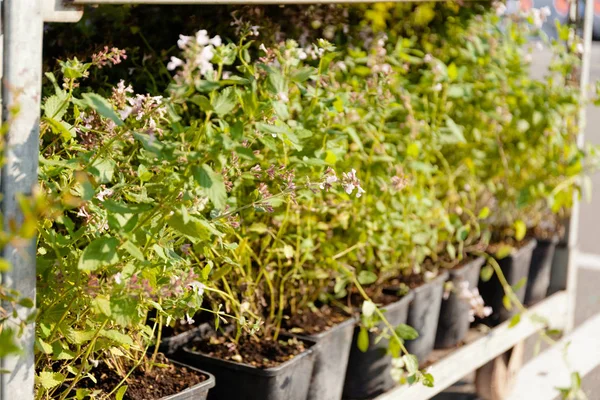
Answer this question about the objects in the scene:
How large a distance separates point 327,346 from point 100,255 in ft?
2.73

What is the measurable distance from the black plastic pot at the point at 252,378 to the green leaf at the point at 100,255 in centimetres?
57

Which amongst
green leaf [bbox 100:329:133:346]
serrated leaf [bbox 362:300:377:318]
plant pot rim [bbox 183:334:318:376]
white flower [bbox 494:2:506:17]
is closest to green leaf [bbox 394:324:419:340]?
serrated leaf [bbox 362:300:377:318]

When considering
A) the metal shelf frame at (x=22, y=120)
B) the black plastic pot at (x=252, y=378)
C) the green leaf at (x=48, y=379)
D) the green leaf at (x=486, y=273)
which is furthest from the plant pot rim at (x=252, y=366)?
the green leaf at (x=486, y=273)

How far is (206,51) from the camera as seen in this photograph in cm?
108

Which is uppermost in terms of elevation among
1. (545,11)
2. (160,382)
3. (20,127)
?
(545,11)

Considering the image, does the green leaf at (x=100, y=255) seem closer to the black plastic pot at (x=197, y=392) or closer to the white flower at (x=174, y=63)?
the white flower at (x=174, y=63)

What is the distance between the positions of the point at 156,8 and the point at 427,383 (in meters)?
0.97

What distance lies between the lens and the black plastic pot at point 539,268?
2934 mm

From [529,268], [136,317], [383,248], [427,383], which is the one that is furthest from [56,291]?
[529,268]

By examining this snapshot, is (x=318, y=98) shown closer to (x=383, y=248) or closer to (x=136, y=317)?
(x=383, y=248)

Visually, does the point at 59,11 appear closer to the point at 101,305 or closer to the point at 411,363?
the point at 101,305

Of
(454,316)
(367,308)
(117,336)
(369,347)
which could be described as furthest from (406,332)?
(117,336)

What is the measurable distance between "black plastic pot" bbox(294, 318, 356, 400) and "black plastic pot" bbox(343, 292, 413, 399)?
3.2 inches

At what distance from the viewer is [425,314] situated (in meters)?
2.28
